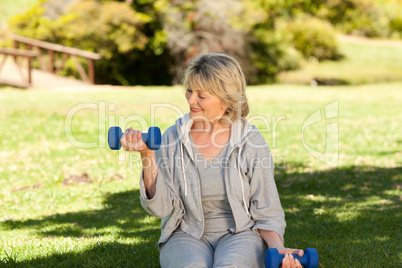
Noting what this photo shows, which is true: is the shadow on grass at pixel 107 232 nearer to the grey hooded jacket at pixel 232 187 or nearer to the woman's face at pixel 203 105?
the grey hooded jacket at pixel 232 187

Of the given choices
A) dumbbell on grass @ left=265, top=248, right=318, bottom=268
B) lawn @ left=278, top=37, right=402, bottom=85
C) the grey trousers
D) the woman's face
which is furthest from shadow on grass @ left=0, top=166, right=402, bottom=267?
lawn @ left=278, top=37, right=402, bottom=85

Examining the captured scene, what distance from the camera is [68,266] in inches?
160

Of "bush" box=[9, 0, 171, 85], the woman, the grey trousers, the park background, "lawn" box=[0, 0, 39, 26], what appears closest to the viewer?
the grey trousers

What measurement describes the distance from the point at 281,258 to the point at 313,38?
36.1 metres

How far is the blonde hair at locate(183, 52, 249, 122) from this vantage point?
340 centimetres

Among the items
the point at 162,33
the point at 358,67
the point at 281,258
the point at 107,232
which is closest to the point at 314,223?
the point at 107,232

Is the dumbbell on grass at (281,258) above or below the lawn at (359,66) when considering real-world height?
below

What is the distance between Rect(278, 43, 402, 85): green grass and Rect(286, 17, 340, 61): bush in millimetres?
895

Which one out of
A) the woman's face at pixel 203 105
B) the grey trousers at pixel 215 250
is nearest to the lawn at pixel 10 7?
the woman's face at pixel 203 105

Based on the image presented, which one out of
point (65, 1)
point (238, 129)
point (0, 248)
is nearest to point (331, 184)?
point (238, 129)

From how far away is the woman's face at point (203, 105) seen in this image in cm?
349

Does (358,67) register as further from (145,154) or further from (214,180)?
(145,154)

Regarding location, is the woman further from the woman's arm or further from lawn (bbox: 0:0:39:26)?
lawn (bbox: 0:0:39:26)

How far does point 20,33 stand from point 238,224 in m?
25.4
